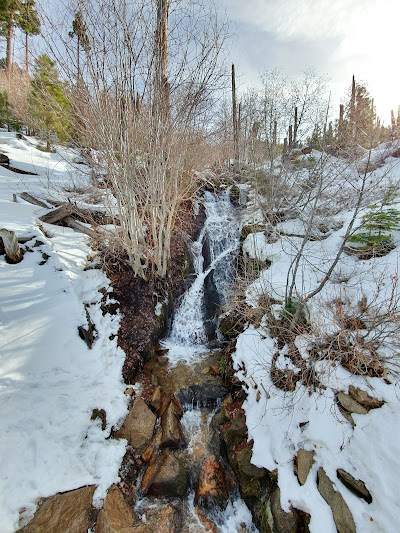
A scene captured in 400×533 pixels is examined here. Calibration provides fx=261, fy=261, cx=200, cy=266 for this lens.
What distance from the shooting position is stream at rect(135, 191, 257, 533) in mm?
2965

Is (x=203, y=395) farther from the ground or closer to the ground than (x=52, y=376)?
closer to the ground

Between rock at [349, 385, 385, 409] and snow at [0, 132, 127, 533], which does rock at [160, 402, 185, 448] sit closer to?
snow at [0, 132, 127, 533]

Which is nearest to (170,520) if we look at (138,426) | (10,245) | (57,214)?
(138,426)

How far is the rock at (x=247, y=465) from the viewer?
9.93 feet

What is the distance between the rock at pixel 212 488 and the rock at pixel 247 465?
29 centimetres

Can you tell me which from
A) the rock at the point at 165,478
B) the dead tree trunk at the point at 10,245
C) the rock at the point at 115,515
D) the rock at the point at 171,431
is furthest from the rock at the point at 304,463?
the dead tree trunk at the point at 10,245

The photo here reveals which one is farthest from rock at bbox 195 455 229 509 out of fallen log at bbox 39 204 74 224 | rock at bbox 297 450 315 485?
fallen log at bbox 39 204 74 224

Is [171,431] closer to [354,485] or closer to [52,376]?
[52,376]

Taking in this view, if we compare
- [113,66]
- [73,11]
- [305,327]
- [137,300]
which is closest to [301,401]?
[305,327]

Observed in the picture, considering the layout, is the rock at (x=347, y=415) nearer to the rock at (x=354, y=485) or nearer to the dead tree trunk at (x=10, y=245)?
the rock at (x=354, y=485)

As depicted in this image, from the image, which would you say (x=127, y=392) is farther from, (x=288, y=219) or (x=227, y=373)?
(x=288, y=219)

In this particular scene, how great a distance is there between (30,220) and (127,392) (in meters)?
4.37

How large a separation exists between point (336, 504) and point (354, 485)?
249 mm

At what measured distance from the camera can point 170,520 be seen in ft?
9.37
